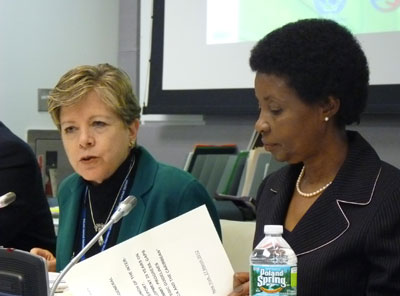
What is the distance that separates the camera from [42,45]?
4.61 metres

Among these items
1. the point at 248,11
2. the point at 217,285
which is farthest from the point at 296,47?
the point at 248,11

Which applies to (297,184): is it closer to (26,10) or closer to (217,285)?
(217,285)

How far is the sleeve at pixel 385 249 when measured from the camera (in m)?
1.44

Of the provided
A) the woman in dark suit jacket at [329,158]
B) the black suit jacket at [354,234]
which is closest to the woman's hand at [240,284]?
the woman in dark suit jacket at [329,158]

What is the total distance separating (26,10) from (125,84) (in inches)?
103

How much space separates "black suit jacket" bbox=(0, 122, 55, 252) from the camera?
2.49 metres

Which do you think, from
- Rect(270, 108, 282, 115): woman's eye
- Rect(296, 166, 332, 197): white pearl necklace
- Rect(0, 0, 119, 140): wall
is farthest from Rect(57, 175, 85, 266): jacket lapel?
Rect(0, 0, 119, 140): wall

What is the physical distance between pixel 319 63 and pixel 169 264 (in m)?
0.54

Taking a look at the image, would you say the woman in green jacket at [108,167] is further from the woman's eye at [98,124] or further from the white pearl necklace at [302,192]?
the white pearl necklace at [302,192]

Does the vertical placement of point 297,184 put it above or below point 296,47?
below

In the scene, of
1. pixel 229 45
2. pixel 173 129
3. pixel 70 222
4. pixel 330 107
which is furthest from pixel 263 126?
pixel 173 129

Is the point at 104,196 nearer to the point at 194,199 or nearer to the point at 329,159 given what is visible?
the point at 194,199

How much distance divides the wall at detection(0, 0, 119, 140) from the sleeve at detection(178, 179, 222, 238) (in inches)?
104

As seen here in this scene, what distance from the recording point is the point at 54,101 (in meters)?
2.11
